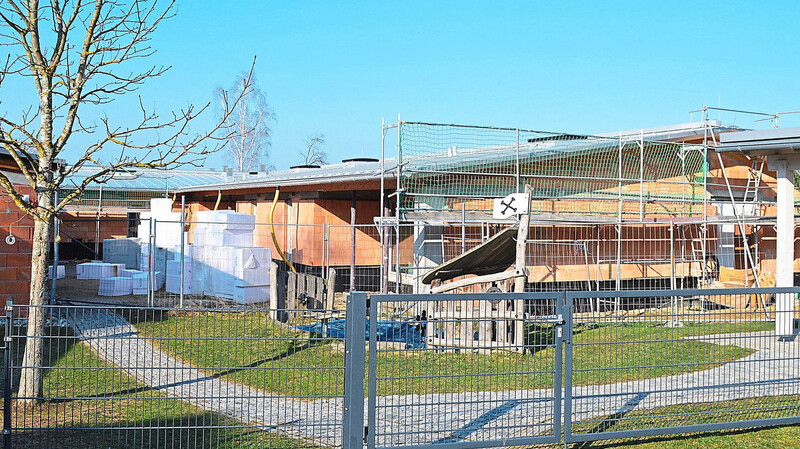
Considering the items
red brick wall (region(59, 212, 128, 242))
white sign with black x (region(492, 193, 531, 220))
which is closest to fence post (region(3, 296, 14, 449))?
white sign with black x (region(492, 193, 531, 220))

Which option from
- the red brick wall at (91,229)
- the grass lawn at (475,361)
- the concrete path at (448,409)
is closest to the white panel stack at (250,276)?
the grass lawn at (475,361)

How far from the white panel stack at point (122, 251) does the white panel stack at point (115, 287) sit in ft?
15.9

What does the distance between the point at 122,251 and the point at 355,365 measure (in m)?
18.9

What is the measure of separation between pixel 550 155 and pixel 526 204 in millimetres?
6402

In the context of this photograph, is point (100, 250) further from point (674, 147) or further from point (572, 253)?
point (674, 147)

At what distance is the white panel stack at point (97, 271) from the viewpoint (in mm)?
18578

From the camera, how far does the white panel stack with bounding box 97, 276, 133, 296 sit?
1759 centimetres

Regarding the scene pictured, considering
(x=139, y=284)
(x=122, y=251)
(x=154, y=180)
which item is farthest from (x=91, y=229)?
(x=139, y=284)

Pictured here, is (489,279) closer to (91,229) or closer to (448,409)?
(448,409)

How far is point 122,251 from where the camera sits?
22.6 metres

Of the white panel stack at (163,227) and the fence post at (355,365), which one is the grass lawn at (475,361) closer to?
the fence post at (355,365)

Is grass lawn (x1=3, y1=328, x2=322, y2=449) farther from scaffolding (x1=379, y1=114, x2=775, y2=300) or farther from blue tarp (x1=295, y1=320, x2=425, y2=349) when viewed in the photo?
scaffolding (x1=379, y1=114, x2=775, y2=300)

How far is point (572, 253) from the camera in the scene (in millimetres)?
18641

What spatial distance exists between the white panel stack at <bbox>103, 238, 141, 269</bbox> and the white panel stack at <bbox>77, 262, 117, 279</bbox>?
3.23 metres
